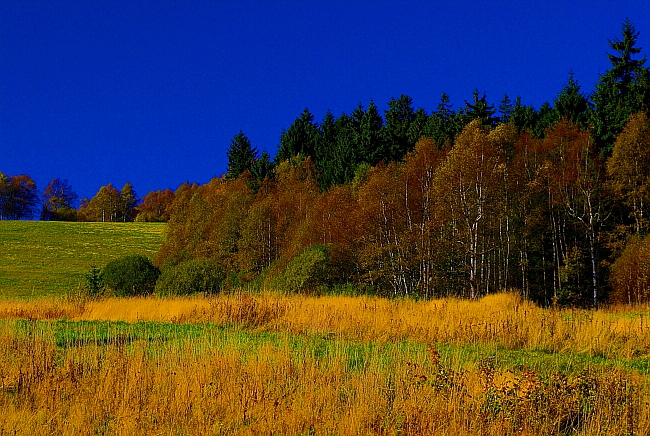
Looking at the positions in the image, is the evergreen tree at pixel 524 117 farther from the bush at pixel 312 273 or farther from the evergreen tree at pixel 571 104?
the bush at pixel 312 273

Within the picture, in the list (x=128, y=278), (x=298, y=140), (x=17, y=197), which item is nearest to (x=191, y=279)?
(x=128, y=278)

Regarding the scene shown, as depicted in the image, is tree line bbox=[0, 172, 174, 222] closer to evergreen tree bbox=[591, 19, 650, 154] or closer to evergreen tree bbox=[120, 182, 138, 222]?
evergreen tree bbox=[120, 182, 138, 222]

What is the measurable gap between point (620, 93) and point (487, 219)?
2060 centimetres

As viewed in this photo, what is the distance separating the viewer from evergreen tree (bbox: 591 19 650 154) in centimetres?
4412

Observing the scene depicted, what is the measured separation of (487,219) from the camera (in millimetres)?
37031

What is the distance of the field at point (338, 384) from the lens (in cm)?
729

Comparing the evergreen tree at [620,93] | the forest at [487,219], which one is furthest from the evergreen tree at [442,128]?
the evergreen tree at [620,93]

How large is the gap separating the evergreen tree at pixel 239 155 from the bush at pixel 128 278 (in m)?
42.2

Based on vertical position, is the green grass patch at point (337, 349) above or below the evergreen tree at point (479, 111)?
below

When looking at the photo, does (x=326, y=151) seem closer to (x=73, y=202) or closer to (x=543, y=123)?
(x=543, y=123)

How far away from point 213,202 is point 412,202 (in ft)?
99.8

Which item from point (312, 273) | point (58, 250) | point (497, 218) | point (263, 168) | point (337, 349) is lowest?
point (337, 349)

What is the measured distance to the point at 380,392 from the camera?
8.13m

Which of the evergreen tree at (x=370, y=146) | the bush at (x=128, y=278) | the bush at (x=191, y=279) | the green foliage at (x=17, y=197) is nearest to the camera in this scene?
the bush at (x=191, y=279)
